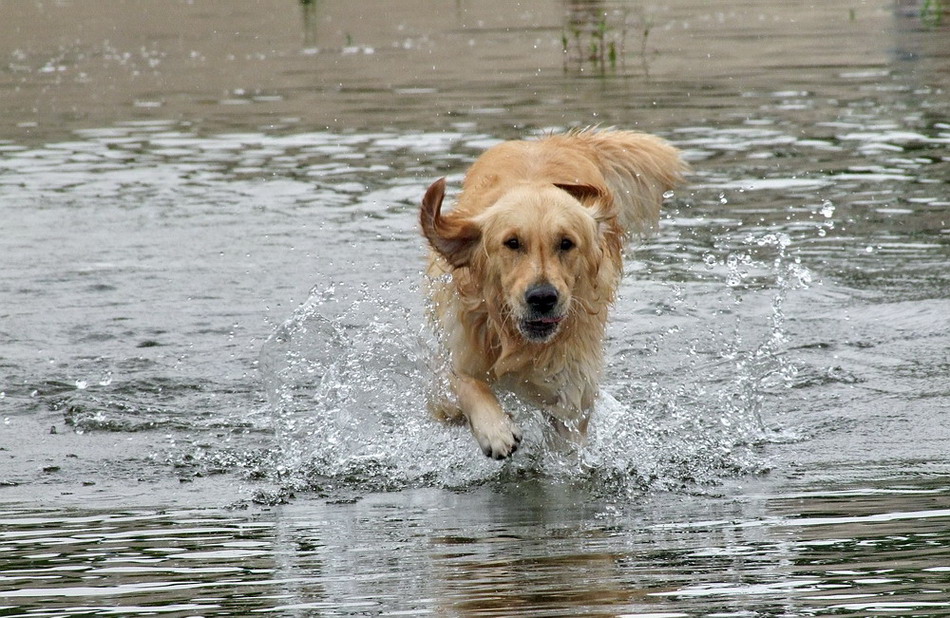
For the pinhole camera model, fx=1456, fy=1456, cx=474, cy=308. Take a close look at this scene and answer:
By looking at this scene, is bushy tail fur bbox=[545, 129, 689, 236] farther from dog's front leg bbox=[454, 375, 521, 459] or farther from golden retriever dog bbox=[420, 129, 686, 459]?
dog's front leg bbox=[454, 375, 521, 459]

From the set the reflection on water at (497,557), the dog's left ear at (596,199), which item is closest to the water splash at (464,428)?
the reflection on water at (497,557)

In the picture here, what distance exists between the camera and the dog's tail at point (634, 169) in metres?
7.67

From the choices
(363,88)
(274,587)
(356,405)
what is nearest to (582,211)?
(356,405)

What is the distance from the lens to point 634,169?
7723 millimetres

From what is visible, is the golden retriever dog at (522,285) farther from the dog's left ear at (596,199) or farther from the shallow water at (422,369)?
the shallow water at (422,369)

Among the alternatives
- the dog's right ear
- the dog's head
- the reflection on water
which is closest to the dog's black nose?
the dog's head

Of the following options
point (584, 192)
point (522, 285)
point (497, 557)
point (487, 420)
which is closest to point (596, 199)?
point (584, 192)

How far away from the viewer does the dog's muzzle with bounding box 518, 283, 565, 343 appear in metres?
5.58

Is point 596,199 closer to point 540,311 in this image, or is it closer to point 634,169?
point 540,311

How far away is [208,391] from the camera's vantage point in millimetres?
7289

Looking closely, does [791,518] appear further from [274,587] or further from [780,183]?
[780,183]

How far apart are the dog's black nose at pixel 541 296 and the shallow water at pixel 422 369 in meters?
0.75

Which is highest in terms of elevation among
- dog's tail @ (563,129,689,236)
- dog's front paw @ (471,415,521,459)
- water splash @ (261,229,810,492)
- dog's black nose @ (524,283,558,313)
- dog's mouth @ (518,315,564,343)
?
dog's tail @ (563,129,689,236)

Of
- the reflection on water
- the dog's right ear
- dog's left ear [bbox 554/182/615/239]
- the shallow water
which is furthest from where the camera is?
dog's left ear [bbox 554/182/615/239]
